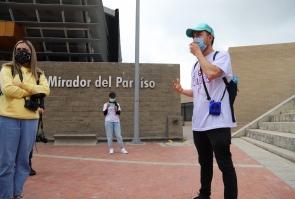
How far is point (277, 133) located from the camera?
24.8 ft

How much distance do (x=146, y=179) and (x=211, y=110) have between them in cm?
242

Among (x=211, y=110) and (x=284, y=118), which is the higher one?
(x=211, y=110)

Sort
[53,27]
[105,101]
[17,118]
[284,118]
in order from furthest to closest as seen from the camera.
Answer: [53,27] → [105,101] → [284,118] → [17,118]

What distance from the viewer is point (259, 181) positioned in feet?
13.3

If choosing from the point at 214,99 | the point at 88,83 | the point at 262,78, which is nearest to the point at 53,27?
the point at 88,83

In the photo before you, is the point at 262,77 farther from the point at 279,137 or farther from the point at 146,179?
the point at 146,179

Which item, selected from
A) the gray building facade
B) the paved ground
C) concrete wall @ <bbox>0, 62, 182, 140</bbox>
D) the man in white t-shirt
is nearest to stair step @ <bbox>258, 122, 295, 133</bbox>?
the paved ground

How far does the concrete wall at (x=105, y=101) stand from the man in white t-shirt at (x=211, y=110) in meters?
8.11

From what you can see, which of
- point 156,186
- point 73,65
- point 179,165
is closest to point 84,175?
point 156,186

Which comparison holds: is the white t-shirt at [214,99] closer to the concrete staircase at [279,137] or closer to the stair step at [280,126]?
the concrete staircase at [279,137]

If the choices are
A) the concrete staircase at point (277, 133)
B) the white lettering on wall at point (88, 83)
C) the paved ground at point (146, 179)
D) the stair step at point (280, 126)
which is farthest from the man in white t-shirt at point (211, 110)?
the white lettering on wall at point (88, 83)

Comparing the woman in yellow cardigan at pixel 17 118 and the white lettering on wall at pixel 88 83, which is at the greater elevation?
the white lettering on wall at pixel 88 83

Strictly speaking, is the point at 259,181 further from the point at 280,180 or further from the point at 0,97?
the point at 0,97

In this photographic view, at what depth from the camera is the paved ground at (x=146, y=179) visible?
138 inches
